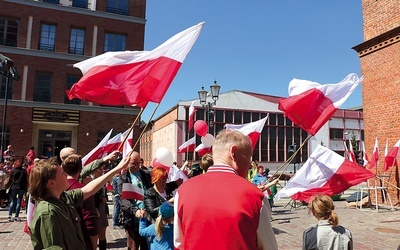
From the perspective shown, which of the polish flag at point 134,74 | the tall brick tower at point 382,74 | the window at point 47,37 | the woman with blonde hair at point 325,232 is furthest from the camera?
the window at point 47,37

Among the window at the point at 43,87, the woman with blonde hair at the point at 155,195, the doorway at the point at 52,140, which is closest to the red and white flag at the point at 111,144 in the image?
the woman with blonde hair at the point at 155,195

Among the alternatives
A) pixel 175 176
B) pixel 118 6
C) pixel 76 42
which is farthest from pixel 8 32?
pixel 175 176

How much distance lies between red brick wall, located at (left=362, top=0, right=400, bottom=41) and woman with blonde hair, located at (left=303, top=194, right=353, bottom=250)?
1320cm

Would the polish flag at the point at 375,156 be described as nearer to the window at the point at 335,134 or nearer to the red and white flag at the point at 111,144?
the red and white flag at the point at 111,144

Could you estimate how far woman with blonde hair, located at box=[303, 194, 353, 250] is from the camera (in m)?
3.61

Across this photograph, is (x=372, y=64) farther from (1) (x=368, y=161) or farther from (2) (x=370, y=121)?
(1) (x=368, y=161)

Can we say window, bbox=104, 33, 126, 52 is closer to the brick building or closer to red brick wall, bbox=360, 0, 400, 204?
the brick building

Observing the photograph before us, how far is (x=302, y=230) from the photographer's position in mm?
9852

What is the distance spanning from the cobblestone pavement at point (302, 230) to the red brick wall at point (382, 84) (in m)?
2.47

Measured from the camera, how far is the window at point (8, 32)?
2398cm

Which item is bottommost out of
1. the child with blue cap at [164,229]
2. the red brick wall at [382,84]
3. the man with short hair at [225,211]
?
the child with blue cap at [164,229]

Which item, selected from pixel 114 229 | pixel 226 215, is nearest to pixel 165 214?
pixel 226 215

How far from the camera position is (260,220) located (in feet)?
6.24

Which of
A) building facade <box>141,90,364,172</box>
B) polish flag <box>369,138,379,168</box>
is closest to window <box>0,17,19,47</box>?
polish flag <box>369,138,379,168</box>
